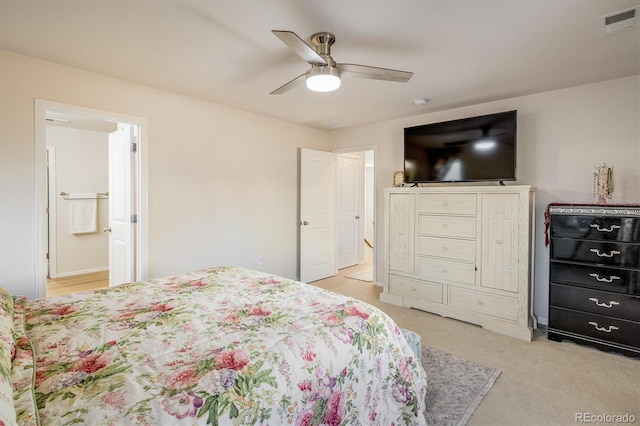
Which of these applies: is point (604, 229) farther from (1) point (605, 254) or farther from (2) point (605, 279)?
(2) point (605, 279)

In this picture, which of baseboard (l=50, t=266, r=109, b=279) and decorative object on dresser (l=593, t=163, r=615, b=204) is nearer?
decorative object on dresser (l=593, t=163, r=615, b=204)

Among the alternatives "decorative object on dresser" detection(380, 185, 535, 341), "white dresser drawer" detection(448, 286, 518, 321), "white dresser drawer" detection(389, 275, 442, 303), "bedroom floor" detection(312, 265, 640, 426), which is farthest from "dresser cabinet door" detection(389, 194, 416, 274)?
"bedroom floor" detection(312, 265, 640, 426)

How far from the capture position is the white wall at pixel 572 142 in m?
2.82

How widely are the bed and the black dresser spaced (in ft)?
6.43

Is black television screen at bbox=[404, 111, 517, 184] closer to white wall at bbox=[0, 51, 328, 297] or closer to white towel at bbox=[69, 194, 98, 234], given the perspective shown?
white wall at bbox=[0, 51, 328, 297]

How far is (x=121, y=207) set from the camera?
3.40 m

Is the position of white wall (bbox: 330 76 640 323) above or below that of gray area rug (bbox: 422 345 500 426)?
above

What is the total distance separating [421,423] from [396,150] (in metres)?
3.41

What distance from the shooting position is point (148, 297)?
1.90 m

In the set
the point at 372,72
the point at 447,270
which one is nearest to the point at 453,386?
the point at 447,270

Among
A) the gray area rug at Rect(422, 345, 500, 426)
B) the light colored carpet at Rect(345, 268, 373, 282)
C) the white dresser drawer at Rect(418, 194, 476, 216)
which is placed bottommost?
the gray area rug at Rect(422, 345, 500, 426)

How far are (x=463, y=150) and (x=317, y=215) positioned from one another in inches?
86.9

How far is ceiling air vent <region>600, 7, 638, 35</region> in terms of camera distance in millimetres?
1813

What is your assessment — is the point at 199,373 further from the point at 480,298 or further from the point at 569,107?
the point at 569,107
